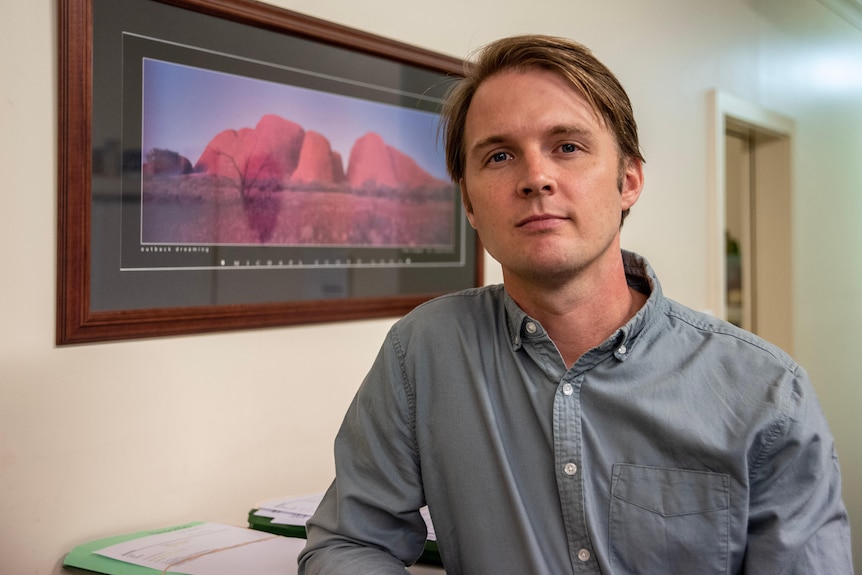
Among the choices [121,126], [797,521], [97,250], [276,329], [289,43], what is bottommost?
[797,521]

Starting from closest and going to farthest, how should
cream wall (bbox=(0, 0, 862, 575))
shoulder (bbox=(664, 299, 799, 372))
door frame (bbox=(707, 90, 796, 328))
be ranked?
1. shoulder (bbox=(664, 299, 799, 372))
2. cream wall (bbox=(0, 0, 862, 575))
3. door frame (bbox=(707, 90, 796, 328))

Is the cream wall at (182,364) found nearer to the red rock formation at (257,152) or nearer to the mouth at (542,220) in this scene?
the red rock formation at (257,152)

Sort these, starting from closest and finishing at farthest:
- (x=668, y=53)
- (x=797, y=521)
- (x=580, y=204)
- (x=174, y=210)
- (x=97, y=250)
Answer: (x=797, y=521) → (x=580, y=204) → (x=97, y=250) → (x=174, y=210) → (x=668, y=53)

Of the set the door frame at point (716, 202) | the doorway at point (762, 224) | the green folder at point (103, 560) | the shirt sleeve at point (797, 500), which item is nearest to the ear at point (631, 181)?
the shirt sleeve at point (797, 500)

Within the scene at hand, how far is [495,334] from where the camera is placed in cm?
125

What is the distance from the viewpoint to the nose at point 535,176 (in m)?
1.16

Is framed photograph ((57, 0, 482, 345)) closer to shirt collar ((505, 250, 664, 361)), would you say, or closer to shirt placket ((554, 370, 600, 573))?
shirt collar ((505, 250, 664, 361))

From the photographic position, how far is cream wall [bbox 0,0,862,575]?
1.26 metres

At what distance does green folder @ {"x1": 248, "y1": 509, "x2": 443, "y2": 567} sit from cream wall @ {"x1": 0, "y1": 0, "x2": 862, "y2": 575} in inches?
4.6

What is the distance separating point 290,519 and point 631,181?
0.88 m

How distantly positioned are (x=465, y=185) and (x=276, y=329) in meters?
0.56

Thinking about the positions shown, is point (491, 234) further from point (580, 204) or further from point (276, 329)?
point (276, 329)

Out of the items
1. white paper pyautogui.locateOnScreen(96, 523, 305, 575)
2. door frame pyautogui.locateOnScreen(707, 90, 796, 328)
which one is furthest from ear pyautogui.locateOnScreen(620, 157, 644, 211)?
door frame pyautogui.locateOnScreen(707, 90, 796, 328)

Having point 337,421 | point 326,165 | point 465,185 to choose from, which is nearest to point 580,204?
point 465,185
